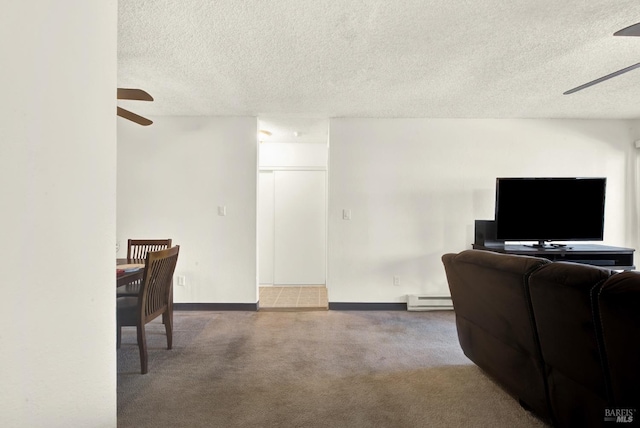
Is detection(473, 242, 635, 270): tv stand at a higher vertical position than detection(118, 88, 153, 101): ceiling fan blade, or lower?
lower

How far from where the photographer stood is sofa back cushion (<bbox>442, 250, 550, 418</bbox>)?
1.60m

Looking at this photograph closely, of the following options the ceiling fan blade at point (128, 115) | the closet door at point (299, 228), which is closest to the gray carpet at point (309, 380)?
the closet door at point (299, 228)

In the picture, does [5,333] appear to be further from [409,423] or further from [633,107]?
[633,107]

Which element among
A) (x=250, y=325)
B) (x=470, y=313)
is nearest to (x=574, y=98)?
(x=470, y=313)

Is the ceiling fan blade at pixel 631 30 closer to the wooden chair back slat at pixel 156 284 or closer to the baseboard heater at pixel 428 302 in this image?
the baseboard heater at pixel 428 302

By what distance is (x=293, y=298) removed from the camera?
4410 millimetres

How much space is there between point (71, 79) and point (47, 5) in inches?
6.6

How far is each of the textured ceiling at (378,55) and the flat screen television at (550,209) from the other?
34.4 inches

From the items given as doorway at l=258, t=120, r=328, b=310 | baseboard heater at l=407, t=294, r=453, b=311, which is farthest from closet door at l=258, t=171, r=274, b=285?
baseboard heater at l=407, t=294, r=453, b=311

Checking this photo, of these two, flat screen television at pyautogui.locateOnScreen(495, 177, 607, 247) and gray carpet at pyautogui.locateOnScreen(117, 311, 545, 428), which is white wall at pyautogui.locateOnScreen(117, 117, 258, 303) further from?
flat screen television at pyautogui.locateOnScreen(495, 177, 607, 247)

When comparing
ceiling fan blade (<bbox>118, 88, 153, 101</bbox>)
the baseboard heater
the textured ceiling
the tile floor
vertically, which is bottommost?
the tile floor

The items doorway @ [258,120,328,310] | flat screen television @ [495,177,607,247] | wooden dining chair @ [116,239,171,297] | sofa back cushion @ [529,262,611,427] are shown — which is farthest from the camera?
doorway @ [258,120,328,310]

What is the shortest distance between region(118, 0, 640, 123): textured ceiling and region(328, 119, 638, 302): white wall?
350 mm

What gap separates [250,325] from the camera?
3.40 metres
